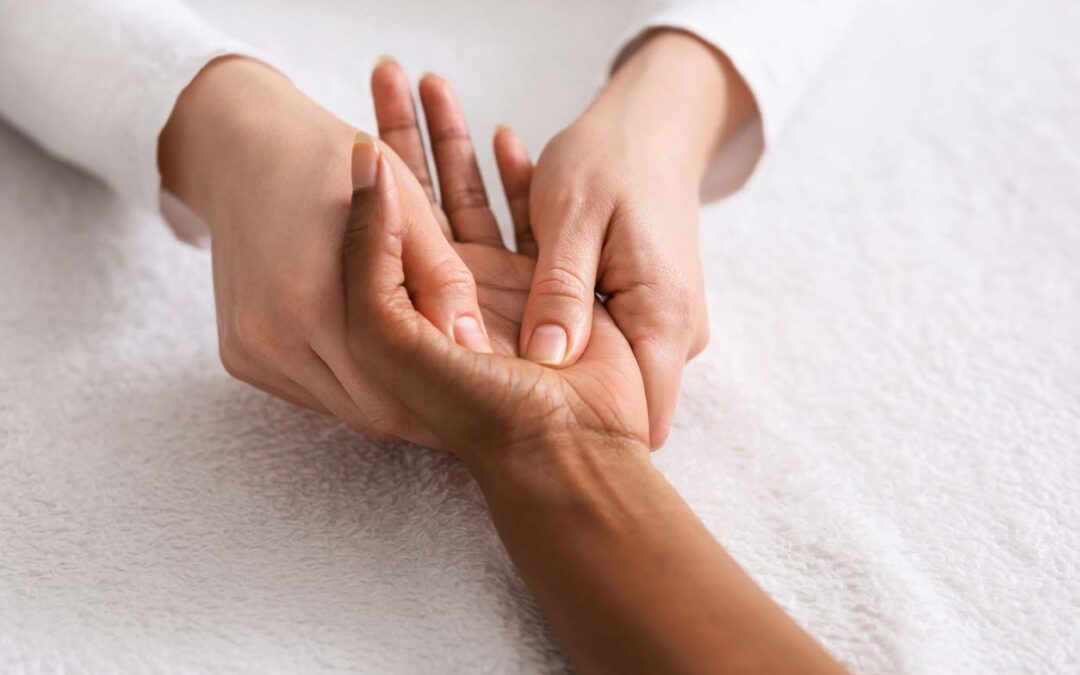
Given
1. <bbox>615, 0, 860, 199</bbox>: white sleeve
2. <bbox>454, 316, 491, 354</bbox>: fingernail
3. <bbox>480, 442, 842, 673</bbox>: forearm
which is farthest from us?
<bbox>615, 0, 860, 199</bbox>: white sleeve

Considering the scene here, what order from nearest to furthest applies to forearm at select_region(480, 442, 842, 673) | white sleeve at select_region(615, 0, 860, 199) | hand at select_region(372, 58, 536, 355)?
forearm at select_region(480, 442, 842, 673) → hand at select_region(372, 58, 536, 355) → white sleeve at select_region(615, 0, 860, 199)

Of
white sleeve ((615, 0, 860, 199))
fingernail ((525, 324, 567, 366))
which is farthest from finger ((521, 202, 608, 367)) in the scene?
white sleeve ((615, 0, 860, 199))

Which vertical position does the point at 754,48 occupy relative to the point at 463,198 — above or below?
above

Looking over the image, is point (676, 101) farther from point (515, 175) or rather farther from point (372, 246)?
point (372, 246)

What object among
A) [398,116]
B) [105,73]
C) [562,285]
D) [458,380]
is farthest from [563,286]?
[105,73]

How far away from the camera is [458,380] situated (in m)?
0.49

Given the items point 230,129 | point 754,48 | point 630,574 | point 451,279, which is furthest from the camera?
point 754,48

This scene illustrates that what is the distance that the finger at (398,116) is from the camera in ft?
2.31

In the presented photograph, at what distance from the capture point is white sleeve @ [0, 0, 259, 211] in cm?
70

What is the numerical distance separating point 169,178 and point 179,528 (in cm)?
29

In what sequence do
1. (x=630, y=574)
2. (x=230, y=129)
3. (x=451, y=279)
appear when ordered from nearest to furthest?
(x=630, y=574) < (x=451, y=279) < (x=230, y=129)

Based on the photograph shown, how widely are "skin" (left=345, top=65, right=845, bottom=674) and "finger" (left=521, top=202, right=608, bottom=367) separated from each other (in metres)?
0.01

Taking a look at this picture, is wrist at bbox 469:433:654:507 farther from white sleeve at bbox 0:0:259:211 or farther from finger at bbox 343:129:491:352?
white sleeve at bbox 0:0:259:211

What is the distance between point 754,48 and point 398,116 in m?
0.26
